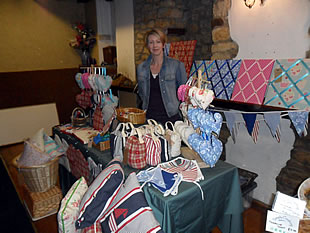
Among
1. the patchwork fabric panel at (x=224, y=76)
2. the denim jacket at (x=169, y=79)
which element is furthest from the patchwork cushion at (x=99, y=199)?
the patchwork fabric panel at (x=224, y=76)

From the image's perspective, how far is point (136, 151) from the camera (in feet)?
4.96

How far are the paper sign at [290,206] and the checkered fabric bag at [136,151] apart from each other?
32.0 inches

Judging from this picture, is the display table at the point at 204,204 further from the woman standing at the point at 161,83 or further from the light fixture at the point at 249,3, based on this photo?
the light fixture at the point at 249,3

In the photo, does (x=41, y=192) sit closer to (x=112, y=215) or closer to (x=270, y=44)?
(x=112, y=215)

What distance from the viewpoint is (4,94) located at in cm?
445

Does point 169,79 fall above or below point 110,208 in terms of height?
above

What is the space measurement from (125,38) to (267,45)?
2723 millimetres

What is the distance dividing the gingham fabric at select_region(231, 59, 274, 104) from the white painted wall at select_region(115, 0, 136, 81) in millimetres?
2316

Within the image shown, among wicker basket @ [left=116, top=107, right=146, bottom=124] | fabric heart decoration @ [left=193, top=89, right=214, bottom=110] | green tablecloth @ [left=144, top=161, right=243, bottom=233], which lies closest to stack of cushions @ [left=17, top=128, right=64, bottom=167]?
wicker basket @ [left=116, top=107, right=146, bottom=124]

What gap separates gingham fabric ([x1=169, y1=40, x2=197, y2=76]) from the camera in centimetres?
318

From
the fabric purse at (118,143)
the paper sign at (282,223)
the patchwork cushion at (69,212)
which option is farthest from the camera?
the fabric purse at (118,143)

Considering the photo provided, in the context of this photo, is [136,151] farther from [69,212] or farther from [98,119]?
[98,119]

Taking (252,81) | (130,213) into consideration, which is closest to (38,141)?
(130,213)

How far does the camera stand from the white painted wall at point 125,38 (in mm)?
4168
